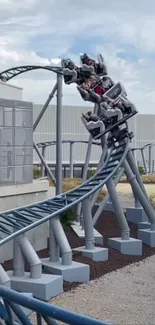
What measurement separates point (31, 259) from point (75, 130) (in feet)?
145

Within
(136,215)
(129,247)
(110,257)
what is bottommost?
(110,257)

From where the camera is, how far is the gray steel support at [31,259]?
9.02 metres

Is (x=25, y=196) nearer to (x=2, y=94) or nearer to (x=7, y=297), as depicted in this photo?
(x=2, y=94)

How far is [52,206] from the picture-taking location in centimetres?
1067

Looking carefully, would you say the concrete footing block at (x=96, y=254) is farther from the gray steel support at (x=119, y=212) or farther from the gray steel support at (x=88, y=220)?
the gray steel support at (x=119, y=212)

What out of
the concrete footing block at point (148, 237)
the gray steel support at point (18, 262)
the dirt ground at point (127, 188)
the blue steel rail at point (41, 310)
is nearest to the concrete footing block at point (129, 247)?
the concrete footing block at point (148, 237)

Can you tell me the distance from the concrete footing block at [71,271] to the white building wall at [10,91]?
5324mm

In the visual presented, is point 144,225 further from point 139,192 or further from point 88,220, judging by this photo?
point 88,220

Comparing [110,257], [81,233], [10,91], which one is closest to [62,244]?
[110,257]

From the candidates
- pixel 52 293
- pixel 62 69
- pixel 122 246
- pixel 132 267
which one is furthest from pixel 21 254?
pixel 62 69

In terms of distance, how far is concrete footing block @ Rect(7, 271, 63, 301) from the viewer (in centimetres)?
870

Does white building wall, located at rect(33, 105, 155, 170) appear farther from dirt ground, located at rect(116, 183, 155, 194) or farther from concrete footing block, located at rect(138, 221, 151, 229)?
concrete footing block, located at rect(138, 221, 151, 229)

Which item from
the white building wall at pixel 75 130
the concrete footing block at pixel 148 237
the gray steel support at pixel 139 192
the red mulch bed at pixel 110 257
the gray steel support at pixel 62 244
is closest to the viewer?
the gray steel support at pixel 62 244

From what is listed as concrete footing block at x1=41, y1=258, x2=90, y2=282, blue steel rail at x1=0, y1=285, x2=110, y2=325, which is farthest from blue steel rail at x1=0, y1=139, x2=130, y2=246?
blue steel rail at x1=0, y1=285, x2=110, y2=325
